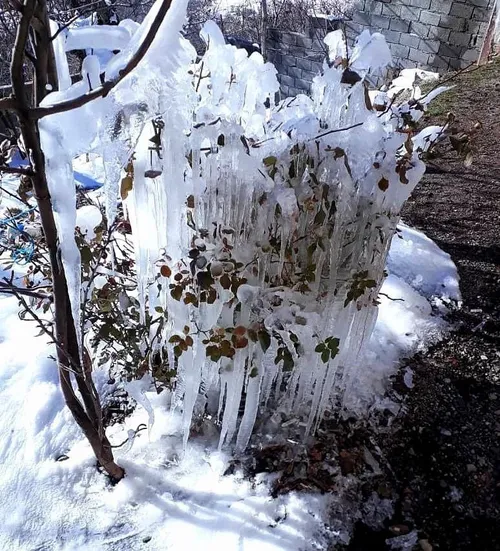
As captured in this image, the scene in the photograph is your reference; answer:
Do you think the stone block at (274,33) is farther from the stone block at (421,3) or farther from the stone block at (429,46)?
the stone block at (429,46)

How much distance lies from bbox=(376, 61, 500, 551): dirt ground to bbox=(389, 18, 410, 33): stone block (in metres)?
4.63

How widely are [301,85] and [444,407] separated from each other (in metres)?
7.83

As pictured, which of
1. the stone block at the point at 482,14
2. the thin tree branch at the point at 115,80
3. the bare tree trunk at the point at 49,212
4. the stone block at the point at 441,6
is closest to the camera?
the thin tree branch at the point at 115,80

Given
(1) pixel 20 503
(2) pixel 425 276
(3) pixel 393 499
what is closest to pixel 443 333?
(2) pixel 425 276

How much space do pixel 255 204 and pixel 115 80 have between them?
2.15 feet

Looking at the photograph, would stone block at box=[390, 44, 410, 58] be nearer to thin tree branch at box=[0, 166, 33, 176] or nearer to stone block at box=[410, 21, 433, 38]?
stone block at box=[410, 21, 433, 38]

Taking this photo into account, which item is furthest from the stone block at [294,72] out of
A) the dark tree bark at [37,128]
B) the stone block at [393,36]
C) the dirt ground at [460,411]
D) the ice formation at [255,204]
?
the dark tree bark at [37,128]

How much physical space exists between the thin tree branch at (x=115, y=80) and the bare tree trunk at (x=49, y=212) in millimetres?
77

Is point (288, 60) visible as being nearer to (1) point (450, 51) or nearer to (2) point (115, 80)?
(1) point (450, 51)

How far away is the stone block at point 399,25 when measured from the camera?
7.17 m

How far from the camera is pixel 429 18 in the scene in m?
6.96

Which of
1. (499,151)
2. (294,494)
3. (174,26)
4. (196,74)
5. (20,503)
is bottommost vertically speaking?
(20,503)

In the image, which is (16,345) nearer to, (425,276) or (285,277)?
(285,277)

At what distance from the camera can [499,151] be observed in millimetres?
4453
